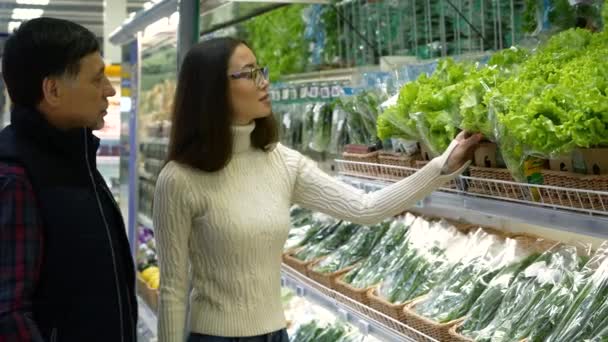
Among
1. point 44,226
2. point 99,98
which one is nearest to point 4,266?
point 44,226

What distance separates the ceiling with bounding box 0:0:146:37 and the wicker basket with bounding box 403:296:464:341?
169 centimetres

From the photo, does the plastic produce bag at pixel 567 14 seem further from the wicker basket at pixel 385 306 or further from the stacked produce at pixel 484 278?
the wicker basket at pixel 385 306

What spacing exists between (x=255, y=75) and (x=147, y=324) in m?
3.46

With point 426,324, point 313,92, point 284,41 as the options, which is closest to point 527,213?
point 426,324

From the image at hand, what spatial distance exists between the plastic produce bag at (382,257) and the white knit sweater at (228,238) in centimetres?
53

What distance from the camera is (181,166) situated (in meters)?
2.42

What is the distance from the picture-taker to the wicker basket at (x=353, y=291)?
9.34 feet

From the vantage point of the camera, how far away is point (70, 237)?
1.95m

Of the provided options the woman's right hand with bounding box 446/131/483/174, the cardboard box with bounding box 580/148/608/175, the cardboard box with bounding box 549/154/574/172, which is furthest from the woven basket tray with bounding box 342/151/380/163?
the cardboard box with bounding box 580/148/608/175

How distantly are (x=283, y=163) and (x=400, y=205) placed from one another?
38cm

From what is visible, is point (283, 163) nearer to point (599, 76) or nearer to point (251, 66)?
point (251, 66)

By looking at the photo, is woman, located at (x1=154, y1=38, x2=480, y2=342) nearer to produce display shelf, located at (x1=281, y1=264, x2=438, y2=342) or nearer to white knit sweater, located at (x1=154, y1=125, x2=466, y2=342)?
white knit sweater, located at (x1=154, y1=125, x2=466, y2=342)

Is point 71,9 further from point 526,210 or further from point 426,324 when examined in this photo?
point 526,210

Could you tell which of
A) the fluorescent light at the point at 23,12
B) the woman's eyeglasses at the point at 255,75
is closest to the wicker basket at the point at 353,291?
the woman's eyeglasses at the point at 255,75
